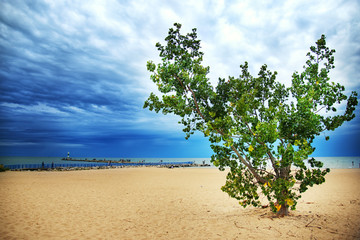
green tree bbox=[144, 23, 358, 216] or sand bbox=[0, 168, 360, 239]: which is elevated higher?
green tree bbox=[144, 23, 358, 216]

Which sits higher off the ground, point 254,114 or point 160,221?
point 254,114

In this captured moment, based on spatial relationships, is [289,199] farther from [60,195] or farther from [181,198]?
[60,195]

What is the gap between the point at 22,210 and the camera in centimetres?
1192

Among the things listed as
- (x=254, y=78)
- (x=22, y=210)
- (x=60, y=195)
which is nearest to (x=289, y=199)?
(x=254, y=78)

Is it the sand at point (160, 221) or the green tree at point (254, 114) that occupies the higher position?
the green tree at point (254, 114)

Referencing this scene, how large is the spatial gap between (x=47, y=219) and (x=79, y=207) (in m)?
2.69

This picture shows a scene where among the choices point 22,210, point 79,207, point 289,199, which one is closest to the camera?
point 289,199

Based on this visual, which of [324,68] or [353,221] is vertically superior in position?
[324,68]

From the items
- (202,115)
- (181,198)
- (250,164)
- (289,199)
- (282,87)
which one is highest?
(282,87)

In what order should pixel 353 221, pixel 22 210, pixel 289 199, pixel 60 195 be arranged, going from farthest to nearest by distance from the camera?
pixel 60 195
pixel 22 210
pixel 353 221
pixel 289 199

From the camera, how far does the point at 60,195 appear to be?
1661 centimetres

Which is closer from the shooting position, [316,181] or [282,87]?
[316,181]

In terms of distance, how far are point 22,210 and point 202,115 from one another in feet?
37.7

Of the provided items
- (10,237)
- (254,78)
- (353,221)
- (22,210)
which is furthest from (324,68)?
(22,210)
